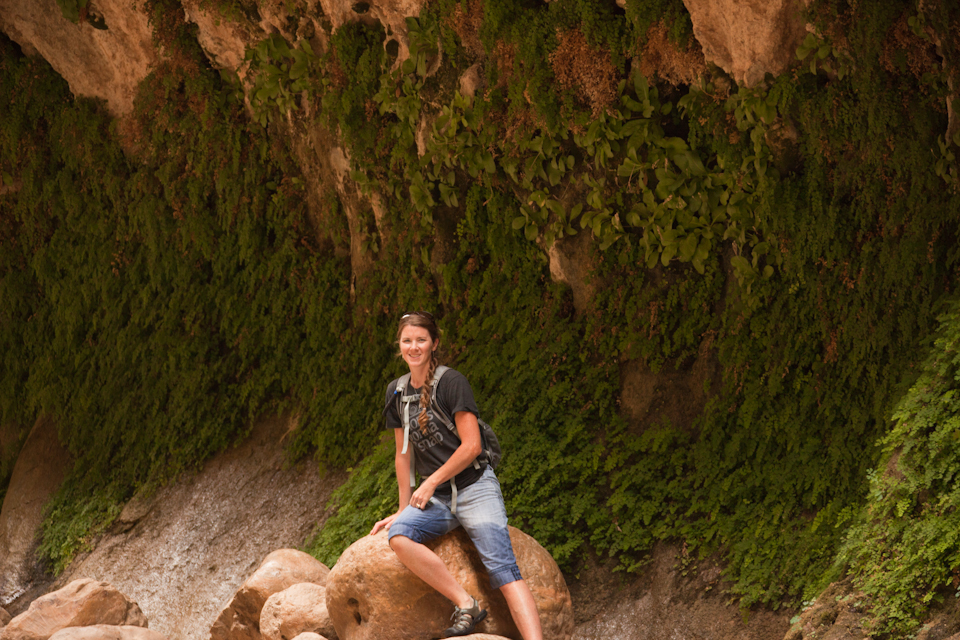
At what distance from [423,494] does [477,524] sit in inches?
13.4

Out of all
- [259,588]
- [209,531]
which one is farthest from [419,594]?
[209,531]

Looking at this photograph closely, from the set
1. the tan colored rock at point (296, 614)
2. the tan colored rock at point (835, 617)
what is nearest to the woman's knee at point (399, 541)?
the tan colored rock at point (296, 614)

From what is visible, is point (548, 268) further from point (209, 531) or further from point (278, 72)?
point (209, 531)

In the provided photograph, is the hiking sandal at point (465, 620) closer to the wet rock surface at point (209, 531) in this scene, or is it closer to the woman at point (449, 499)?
the woman at point (449, 499)

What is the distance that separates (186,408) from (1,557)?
3.25 meters

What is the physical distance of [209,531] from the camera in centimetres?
1022

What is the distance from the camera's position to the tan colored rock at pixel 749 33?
21.5ft

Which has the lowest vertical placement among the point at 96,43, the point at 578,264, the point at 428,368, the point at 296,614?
the point at 296,614

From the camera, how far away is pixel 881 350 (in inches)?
243

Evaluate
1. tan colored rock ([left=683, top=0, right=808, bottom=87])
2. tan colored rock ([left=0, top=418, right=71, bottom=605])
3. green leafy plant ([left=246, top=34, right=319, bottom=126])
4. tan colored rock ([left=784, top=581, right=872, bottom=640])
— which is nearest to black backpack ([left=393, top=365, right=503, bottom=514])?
tan colored rock ([left=784, top=581, right=872, bottom=640])

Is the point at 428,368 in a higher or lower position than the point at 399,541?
higher

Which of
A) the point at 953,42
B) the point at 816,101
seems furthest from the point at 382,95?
the point at 953,42

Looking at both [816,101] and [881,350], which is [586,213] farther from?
[881,350]

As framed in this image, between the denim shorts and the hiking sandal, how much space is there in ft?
0.54
